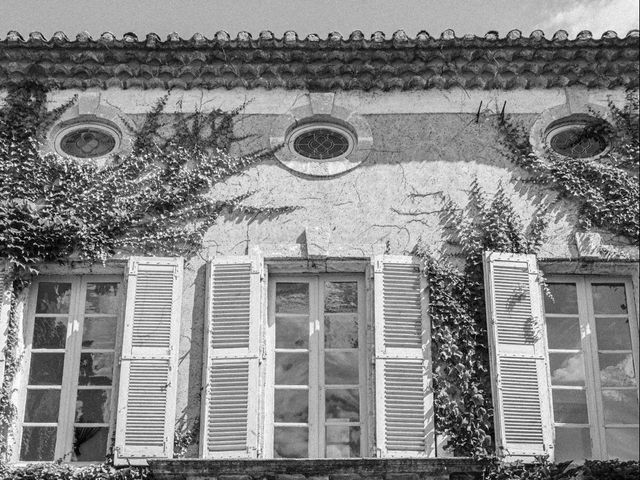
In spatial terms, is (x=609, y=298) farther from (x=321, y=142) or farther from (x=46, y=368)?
(x=46, y=368)

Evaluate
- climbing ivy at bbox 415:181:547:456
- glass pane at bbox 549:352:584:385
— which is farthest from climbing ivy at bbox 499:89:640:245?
glass pane at bbox 549:352:584:385

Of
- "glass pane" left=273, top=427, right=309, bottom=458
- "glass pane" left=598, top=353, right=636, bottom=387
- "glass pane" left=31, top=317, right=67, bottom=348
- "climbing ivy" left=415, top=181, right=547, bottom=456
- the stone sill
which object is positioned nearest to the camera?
the stone sill

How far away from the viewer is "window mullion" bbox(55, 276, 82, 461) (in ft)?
31.9

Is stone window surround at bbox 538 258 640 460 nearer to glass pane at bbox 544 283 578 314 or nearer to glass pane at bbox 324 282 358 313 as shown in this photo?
glass pane at bbox 544 283 578 314

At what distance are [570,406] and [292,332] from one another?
8.46 feet

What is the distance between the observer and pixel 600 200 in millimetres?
10469

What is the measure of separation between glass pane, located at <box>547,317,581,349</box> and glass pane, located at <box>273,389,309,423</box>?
231 cm

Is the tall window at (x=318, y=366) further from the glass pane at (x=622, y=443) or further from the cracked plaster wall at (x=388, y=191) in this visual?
the glass pane at (x=622, y=443)

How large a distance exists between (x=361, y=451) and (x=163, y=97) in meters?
4.00

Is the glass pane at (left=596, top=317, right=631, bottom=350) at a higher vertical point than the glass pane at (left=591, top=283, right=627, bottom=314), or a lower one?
lower

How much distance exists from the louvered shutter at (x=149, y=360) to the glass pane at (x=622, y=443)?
3813 mm

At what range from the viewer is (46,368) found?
1006 cm

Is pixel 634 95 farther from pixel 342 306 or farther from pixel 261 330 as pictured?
pixel 261 330

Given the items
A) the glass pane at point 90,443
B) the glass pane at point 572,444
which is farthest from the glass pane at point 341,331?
the glass pane at point 90,443
